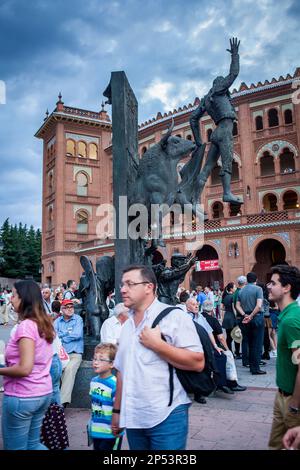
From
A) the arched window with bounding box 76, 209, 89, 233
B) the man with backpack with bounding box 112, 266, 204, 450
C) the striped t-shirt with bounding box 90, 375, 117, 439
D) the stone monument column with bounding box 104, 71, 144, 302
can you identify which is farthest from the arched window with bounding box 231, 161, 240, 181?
the man with backpack with bounding box 112, 266, 204, 450

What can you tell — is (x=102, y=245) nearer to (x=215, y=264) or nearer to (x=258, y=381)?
(x=215, y=264)

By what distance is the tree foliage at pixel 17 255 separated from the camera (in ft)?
172

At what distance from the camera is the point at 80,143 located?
137 ft

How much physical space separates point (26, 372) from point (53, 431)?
1063 millimetres

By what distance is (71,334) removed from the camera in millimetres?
5637

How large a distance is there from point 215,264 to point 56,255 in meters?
17.6

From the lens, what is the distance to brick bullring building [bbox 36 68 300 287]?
1142 inches

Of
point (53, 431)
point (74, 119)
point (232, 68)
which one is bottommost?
point (53, 431)

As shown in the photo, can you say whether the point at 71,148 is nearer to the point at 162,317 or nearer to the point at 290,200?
the point at 290,200

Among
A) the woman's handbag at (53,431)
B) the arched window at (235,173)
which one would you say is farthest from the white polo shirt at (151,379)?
the arched window at (235,173)

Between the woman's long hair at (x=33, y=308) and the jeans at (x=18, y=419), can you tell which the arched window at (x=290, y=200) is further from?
the jeans at (x=18, y=419)

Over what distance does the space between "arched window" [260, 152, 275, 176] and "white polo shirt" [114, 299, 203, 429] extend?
3239 centimetres

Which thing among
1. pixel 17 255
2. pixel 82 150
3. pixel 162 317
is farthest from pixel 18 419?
pixel 17 255
